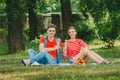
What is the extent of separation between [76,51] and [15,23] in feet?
37.3

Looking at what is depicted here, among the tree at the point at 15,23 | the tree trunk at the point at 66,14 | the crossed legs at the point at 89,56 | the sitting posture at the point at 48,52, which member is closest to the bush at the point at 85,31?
the tree trunk at the point at 66,14

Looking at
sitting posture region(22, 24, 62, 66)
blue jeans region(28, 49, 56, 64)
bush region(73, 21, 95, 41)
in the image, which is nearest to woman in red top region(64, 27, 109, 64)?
sitting posture region(22, 24, 62, 66)

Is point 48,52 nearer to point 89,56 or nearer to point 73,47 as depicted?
point 73,47

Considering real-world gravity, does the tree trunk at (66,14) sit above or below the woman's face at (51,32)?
below

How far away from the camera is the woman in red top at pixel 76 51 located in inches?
510

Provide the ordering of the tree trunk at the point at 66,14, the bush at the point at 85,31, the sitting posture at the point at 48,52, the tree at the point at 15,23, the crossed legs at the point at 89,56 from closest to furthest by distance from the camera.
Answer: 1. the crossed legs at the point at 89,56
2. the sitting posture at the point at 48,52
3. the tree at the point at 15,23
4. the tree trunk at the point at 66,14
5. the bush at the point at 85,31

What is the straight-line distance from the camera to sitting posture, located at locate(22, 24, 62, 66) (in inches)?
512

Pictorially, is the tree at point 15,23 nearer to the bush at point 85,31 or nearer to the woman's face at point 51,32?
the bush at point 85,31

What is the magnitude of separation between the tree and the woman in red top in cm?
988

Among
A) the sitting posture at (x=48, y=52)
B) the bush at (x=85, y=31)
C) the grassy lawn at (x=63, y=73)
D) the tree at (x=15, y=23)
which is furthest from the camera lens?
the bush at (x=85, y=31)

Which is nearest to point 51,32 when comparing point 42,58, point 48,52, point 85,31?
point 48,52

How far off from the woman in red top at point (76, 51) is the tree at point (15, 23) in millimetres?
9882

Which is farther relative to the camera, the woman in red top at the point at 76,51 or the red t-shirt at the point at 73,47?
the red t-shirt at the point at 73,47

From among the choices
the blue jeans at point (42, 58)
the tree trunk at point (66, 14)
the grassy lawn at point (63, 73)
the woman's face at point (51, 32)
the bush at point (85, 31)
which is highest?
the woman's face at point (51, 32)
